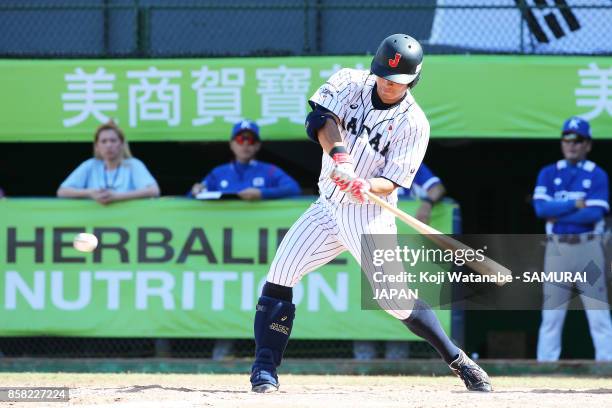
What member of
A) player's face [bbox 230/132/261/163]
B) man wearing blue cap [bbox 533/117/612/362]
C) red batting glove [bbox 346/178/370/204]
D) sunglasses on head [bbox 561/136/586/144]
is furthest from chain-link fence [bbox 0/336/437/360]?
red batting glove [bbox 346/178/370/204]

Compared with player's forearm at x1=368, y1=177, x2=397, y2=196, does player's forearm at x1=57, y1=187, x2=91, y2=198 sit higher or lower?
lower

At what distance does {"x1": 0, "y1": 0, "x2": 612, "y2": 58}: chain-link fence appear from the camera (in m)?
8.88

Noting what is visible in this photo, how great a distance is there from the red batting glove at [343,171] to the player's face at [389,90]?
0.38 m

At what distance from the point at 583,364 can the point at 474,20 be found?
2806 mm

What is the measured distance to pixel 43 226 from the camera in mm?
8102

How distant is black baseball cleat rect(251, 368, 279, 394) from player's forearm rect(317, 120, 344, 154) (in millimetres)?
1126

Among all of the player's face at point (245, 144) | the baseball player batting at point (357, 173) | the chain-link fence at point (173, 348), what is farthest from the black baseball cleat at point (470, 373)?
the player's face at point (245, 144)

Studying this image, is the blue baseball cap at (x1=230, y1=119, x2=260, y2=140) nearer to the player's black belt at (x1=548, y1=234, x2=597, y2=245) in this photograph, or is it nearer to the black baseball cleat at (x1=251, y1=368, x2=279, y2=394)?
the player's black belt at (x1=548, y1=234, x2=597, y2=245)

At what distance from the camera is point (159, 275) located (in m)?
8.03

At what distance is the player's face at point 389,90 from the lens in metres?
5.49

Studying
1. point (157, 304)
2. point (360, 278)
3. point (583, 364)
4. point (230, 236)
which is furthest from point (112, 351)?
point (583, 364)

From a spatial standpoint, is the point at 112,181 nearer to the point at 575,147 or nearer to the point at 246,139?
the point at 246,139

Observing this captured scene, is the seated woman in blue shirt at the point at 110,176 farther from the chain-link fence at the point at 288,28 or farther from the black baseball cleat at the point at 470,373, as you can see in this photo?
the black baseball cleat at the point at 470,373

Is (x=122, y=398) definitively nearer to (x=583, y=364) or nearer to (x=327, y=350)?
(x=327, y=350)
